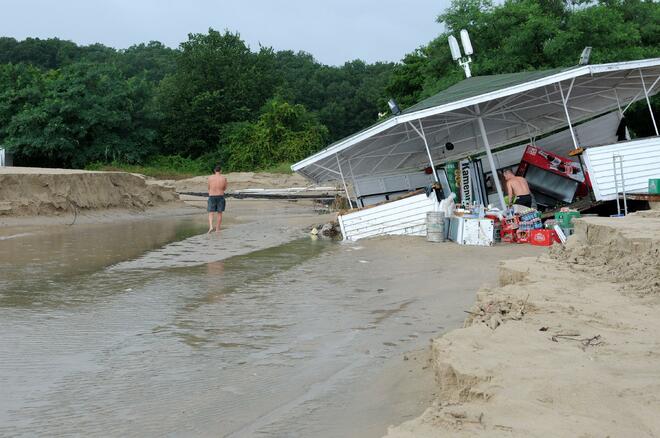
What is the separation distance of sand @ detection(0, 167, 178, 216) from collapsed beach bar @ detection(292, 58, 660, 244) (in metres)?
8.74

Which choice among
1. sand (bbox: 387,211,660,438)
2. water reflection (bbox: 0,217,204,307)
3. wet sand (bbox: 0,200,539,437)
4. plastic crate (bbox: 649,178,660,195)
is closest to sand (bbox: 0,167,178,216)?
water reflection (bbox: 0,217,204,307)

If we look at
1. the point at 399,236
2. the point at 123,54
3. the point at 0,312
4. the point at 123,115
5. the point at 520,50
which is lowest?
the point at 399,236

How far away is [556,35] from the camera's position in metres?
30.7

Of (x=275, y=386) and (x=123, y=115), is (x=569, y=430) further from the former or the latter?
(x=123, y=115)

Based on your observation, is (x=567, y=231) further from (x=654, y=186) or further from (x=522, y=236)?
(x=654, y=186)

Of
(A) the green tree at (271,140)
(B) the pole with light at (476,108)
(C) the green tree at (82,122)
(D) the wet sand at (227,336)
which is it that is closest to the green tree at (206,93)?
(A) the green tree at (271,140)

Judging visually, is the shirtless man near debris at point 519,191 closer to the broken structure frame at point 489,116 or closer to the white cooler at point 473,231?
the broken structure frame at point 489,116

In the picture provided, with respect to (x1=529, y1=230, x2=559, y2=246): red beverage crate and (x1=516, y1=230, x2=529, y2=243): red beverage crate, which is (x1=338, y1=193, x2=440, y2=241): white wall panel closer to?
(x1=516, y1=230, x2=529, y2=243): red beverage crate

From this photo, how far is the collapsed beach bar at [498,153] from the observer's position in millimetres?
16578

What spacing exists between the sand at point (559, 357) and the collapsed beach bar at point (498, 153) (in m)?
8.11

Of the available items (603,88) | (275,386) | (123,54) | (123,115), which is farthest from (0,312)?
(123,54)

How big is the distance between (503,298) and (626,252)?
2312 mm

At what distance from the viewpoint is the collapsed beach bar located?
653 inches

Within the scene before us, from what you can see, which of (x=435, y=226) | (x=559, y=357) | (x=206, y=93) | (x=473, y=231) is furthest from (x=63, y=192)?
(x=206, y=93)
